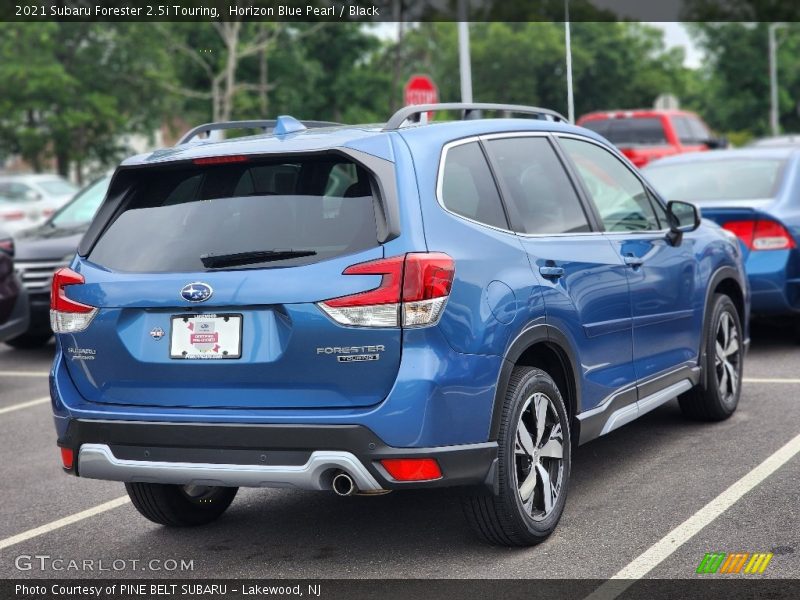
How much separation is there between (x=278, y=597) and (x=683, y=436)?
10.5ft

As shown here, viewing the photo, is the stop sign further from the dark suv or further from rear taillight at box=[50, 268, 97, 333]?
rear taillight at box=[50, 268, 97, 333]

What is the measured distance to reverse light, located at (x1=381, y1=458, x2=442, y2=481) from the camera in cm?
457

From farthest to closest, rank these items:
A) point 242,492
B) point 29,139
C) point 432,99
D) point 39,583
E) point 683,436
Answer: point 29,139
point 432,99
point 683,436
point 242,492
point 39,583

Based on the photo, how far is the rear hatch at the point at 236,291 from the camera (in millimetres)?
4609

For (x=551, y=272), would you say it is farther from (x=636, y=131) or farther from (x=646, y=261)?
(x=636, y=131)

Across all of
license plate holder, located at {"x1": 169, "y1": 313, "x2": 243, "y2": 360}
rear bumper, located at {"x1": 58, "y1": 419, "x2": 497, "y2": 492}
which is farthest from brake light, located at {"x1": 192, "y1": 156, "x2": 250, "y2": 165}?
rear bumper, located at {"x1": 58, "y1": 419, "x2": 497, "y2": 492}

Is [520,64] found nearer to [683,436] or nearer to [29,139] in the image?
[29,139]

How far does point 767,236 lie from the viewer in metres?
9.87

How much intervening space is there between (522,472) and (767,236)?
535 centimetres

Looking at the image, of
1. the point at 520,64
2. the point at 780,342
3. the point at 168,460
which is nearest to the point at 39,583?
the point at 168,460

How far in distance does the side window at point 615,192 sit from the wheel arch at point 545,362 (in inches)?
39.7

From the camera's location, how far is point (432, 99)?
18.9 metres

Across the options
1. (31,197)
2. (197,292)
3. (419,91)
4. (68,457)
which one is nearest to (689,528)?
(197,292)

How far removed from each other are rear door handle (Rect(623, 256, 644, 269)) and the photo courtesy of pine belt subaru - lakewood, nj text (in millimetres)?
546
